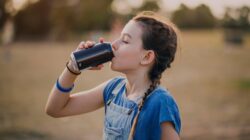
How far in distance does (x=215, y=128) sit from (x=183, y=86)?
4.96 meters

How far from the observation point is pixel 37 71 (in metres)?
15.0

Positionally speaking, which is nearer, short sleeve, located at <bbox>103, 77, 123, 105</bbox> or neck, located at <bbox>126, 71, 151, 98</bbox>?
neck, located at <bbox>126, 71, 151, 98</bbox>

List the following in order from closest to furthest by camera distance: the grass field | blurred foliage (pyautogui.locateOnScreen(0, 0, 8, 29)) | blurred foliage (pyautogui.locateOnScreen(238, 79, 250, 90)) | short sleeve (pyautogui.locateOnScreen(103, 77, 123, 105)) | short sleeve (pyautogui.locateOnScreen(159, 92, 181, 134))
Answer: short sleeve (pyautogui.locateOnScreen(159, 92, 181, 134)) < short sleeve (pyautogui.locateOnScreen(103, 77, 123, 105)) < the grass field < blurred foliage (pyautogui.locateOnScreen(238, 79, 250, 90)) < blurred foliage (pyautogui.locateOnScreen(0, 0, 8, 29))

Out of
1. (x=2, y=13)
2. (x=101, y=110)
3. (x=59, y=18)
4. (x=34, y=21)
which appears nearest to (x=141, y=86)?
(x=101, y=110)

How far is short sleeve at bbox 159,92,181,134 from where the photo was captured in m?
2.71

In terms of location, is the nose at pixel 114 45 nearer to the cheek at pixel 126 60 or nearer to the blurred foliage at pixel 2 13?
the cheek at pixel 126 60

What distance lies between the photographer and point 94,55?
2855mm

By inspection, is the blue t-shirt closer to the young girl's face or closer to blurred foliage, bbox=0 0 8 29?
the young girl's face

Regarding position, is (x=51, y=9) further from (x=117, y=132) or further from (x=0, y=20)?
(x=117, y=132)

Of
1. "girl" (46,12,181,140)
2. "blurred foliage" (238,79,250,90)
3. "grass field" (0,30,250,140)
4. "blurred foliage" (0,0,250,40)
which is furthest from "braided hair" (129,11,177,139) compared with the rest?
"blurred foliage" (0,0,250,40)

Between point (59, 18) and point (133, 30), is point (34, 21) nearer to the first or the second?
point (59, 18)

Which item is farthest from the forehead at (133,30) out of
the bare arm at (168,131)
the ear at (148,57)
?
the bare arm at (168,131)

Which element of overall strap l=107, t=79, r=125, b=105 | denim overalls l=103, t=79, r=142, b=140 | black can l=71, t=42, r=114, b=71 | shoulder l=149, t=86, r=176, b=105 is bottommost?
denim overalls l=103, t=79, r=142, b=140

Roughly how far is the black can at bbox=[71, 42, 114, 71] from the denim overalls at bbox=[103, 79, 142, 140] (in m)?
0.25
